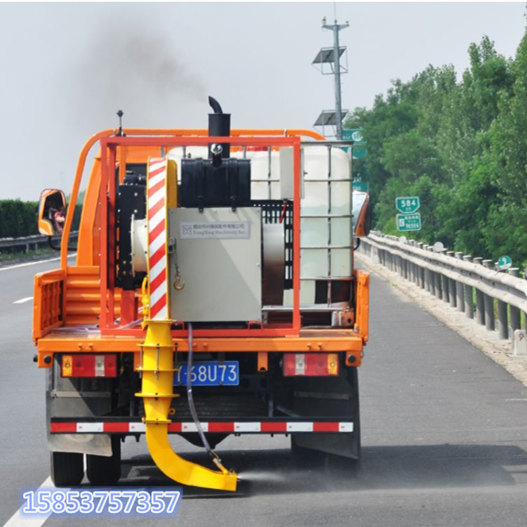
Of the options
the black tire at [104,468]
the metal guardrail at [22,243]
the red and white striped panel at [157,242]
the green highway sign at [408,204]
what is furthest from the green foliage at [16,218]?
the red and white striped panel at [157,242]

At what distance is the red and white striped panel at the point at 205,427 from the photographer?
9281mm

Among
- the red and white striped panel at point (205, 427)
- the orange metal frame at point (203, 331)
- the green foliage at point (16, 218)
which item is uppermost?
the orange metal frame at point (203, 331)

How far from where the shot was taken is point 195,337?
30.8 ft

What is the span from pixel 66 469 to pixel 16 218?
5109cm

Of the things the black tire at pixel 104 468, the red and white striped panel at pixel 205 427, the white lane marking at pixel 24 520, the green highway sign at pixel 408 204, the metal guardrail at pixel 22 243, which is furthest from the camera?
the metal guardrail at pixel 22 243

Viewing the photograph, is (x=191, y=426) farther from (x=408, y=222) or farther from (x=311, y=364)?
(x=408, y=222)

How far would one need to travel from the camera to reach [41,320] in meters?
9.52

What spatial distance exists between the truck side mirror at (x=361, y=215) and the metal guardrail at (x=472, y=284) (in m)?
5.69

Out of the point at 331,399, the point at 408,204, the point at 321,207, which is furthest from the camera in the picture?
the point at 408,204

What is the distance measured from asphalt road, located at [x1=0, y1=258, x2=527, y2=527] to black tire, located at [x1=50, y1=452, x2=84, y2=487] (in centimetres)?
19

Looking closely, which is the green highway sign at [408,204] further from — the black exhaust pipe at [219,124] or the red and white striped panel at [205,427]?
the red and white striped panel at [205,427]

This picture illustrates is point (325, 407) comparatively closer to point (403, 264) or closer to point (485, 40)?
point (403, 264)

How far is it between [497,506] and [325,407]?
1430 millimetres

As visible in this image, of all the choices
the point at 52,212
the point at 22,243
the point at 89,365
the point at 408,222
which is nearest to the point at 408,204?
the point at 408,222
